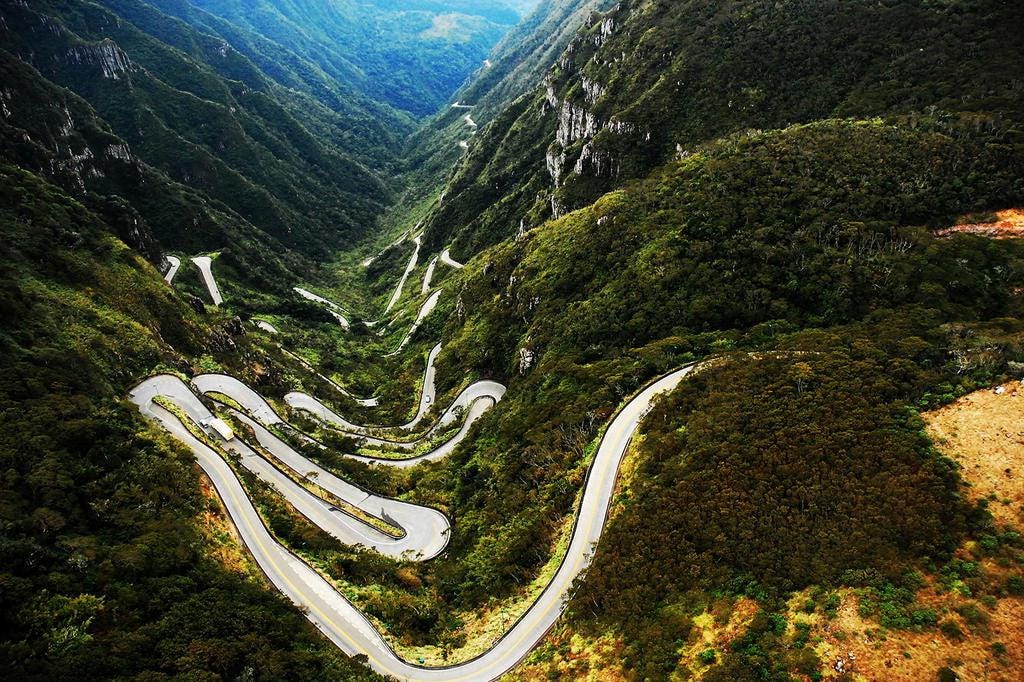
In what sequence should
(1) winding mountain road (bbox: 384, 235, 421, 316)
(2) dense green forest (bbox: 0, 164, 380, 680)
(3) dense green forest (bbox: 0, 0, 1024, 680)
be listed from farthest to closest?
(1) winding mountain road (bbox: 384, 235, 421, 316)
(3) dense green forest (bbox: 0, 0, 1024, 680)
(2) dense green forest (bbox: 0, 164, 380, 680)

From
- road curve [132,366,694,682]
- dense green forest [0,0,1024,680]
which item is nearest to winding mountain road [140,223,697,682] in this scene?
road curve [132,366,694,682]

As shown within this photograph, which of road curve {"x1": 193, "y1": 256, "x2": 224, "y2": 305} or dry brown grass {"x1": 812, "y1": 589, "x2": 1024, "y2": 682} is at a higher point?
road curve {"x1": 193, "y1": 256, "x2": 224, "y2": 305}

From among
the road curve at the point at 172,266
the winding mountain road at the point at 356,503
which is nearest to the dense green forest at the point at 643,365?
the winding mountain road at the point at 356,503

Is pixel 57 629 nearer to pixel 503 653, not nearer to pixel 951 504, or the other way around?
pixel 503 653

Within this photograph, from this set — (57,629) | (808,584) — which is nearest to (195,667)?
(57,629)

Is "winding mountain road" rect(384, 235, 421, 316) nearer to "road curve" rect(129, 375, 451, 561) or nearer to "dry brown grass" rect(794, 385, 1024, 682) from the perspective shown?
"road curve" rect(129, 375, 451, 561)

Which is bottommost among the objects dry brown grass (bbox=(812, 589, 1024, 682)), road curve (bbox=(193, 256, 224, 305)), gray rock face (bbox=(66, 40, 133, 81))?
dry brown grass (bbox=(812, 589, 1024, 682))

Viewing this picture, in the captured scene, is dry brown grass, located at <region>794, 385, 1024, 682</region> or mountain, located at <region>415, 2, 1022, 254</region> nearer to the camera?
dry brown grass, located at <region>794, 385, 1024, 682</region>

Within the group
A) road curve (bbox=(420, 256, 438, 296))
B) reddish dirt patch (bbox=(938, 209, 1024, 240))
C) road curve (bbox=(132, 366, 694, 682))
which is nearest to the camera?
road curve (bbox=(132, 366, 694, 682))
